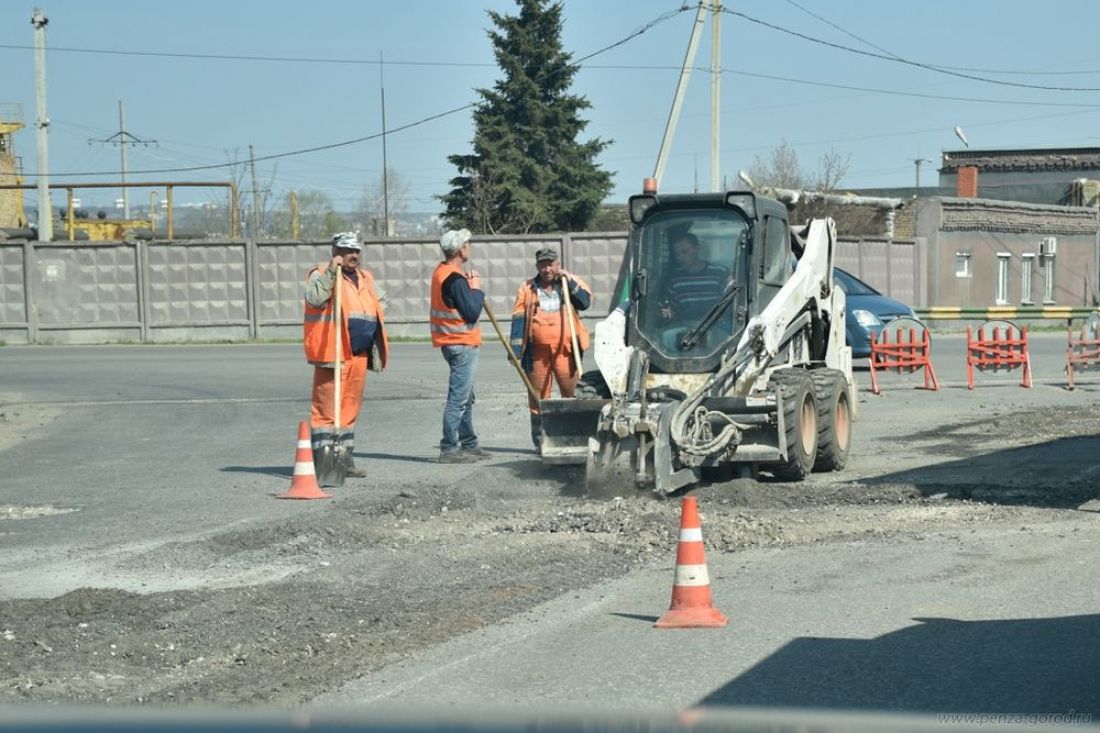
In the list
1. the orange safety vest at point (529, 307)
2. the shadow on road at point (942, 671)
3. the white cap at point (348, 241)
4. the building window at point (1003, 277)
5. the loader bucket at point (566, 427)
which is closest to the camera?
the shadow on road at point (942, 671)

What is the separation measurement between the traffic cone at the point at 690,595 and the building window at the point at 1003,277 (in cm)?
4163

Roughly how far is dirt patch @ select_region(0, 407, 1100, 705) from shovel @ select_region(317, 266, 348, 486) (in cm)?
76

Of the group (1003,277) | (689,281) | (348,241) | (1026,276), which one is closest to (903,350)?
(689,281)

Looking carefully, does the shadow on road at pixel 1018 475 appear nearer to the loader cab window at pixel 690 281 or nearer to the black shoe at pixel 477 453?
the loader cab window at pixel 690 281

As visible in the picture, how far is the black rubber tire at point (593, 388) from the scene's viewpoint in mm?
11938

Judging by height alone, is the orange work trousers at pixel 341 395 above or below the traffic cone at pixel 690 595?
above

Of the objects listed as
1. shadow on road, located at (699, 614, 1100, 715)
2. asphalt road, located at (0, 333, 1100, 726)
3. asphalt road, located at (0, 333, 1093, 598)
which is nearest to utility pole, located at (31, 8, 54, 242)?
asphalt road, located at (0, 333, 1093, 598)

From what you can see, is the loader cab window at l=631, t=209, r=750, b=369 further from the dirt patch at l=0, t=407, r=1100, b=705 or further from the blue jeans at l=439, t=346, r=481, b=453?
the blue jeans at l=439, t=346, r=481, b=453

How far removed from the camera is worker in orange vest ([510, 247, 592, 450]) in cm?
1330

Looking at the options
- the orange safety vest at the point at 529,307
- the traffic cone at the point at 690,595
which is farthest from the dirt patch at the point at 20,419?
the traffic cone at the point at 690,595

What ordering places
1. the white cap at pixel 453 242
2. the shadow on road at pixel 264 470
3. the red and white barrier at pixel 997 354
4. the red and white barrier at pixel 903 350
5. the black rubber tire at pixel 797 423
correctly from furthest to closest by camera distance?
the red and white barrier at pixel 997 354 → the red and white barrier at pixel 903 350 → the white cap at pixel 453 242 → the shadow on road at pixel 264 470 → the black rubber tire at pixel 797 423

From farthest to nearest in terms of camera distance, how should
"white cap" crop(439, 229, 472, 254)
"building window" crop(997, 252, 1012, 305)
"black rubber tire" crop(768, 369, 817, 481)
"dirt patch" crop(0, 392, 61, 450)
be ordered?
"building window" crop(997, 252, 1012, 305) → "dirt patch" crop(0, 392, 61, 450) → "white cap" crop(439, 229, 472, 254) → "black rubber tire" crop(768, 369, 817, 481)

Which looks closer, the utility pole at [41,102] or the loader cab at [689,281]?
the loader cab at [689,281]

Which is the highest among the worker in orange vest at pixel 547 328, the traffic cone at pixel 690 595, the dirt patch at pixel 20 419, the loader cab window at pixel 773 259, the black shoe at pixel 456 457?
the loader cab window at pixel 773 259
